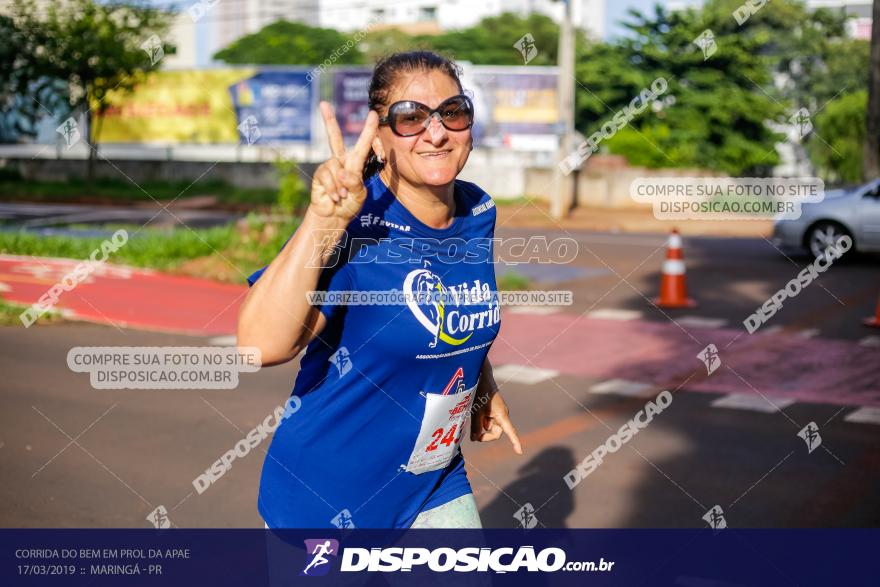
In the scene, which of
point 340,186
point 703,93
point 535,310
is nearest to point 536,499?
point 340,186

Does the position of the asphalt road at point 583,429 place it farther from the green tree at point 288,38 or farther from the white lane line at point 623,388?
the green tree at point 288,38

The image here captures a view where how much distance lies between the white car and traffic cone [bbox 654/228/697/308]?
518 centimetres

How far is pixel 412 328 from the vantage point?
261cm

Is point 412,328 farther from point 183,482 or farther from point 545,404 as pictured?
point 545,404

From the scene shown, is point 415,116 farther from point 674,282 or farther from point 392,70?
point 674,282

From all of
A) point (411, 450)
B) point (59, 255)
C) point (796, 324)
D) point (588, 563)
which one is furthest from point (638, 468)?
point (59, 255)

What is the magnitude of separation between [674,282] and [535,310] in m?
1.82

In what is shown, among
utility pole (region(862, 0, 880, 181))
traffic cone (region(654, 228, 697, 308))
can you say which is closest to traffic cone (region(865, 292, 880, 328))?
traffic cone (region(654, 228, 697, 308))

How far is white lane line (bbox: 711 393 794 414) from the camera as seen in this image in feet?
25.5

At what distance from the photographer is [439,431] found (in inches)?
112

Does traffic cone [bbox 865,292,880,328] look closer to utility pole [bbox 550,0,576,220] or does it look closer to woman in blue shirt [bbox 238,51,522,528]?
woman in blue shirt [bbox 238,51,522,528]

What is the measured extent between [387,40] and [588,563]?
78.0m

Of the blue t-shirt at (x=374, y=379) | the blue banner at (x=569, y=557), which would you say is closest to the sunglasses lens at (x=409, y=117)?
the blue t-shirt at (x=374, y=379)

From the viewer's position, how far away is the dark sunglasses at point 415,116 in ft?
8.98
